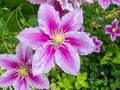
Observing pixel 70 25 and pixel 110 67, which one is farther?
pixel 110 67

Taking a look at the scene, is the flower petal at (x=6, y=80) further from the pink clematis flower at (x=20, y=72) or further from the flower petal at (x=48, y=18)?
the flower petal at (x=48, y=18)

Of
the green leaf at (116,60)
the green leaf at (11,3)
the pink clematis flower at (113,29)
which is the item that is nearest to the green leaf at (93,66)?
the green leaf at (116,60)

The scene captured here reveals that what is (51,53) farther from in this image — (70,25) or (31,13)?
(31,13)

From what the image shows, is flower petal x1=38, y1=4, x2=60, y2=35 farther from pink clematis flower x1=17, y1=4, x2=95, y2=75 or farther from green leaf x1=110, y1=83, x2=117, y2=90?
green leaf x1=110, y1=83, x2=117, y2=90

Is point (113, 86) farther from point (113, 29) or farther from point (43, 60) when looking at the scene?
point (43, 60)

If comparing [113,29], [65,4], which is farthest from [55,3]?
[113,29]

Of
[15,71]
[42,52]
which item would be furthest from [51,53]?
[15,71]
